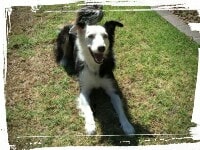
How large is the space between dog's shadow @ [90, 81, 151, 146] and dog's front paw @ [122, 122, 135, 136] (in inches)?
1.8

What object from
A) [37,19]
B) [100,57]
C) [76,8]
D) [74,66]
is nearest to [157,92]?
[100,57]

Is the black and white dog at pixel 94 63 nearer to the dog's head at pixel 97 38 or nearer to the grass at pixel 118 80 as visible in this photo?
the dog's head at pixel 97 38

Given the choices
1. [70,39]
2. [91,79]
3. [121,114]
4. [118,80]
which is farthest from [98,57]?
[70,39]

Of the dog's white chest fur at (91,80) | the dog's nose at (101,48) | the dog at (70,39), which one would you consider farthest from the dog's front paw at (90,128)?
the dog at (70,39)

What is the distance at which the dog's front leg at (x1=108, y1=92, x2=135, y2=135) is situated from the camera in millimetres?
5160

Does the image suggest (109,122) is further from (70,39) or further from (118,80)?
(70,39)

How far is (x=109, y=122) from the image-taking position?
5.37 m

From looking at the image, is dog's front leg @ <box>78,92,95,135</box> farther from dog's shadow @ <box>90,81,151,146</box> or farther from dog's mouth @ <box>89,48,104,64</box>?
dog's mouth @ <box>89,48,104,64</box>

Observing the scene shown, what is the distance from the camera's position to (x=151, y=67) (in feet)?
20.5

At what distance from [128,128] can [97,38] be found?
120 cm

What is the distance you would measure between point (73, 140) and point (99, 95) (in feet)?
3.55

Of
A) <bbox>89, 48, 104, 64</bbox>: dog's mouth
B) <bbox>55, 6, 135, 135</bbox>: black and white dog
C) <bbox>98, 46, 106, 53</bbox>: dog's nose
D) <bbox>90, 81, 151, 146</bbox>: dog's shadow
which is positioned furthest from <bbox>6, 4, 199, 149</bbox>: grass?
<bbox>98, 46, 106, 53</bbox>: dog's nose

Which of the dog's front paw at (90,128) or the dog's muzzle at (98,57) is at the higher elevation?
the dog's muzzle at (98,57)

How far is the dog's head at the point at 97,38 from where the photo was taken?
5.36 m
